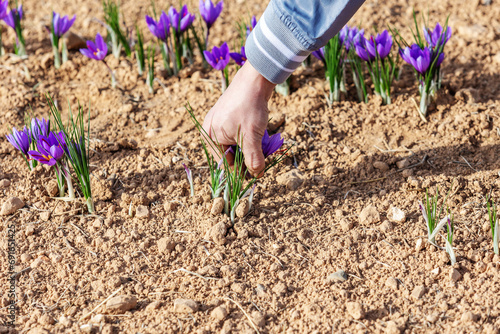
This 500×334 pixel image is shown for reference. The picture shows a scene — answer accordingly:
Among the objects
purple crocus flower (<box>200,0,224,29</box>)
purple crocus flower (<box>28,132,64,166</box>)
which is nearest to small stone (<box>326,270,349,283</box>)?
purple crocus flower (<box>28,132,64,166</box>)

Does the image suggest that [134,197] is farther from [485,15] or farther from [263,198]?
[485,15]

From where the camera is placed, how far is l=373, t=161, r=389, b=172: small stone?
250 centimetres

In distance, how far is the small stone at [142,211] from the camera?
90.4 inches

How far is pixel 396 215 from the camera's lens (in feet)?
7.32

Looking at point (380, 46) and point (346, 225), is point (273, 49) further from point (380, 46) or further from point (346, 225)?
point (380, 46)

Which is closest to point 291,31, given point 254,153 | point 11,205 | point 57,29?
point 254,153

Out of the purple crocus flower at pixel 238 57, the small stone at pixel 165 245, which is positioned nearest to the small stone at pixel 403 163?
the purple crocus flower at pixel 238 57

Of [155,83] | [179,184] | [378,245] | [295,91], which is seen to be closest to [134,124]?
[155,83]

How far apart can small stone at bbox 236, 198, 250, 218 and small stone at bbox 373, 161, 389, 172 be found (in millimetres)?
668

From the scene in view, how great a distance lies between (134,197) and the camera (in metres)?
2.36

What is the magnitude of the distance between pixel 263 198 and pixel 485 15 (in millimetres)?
2277

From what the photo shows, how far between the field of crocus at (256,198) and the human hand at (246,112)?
10cm

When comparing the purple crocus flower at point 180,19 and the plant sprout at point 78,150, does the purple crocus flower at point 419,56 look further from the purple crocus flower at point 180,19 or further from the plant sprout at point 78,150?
the plant sprout at point 78,150

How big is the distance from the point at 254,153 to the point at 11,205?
3.67 feet
